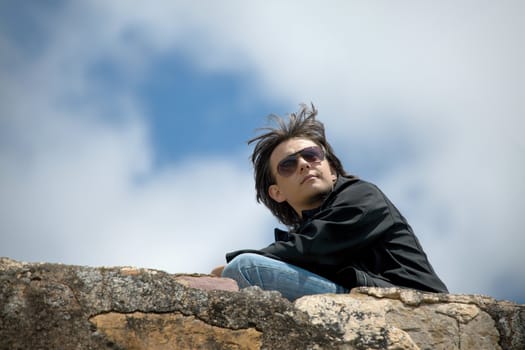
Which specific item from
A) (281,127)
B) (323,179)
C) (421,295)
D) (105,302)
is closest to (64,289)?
(105,302)

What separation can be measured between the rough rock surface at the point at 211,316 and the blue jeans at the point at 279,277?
24 centimetres

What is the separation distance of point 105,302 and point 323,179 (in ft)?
6.03

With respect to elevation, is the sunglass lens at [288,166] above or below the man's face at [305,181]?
above

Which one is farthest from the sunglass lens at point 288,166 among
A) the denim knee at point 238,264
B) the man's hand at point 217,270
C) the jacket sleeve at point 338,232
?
the denim knee at point 238,264

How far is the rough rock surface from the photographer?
2820 millimetres

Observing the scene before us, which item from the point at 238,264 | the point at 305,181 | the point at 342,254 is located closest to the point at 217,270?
the point at 238,264

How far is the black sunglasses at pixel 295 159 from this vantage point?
14.9 ft

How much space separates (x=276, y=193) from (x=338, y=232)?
1199mm

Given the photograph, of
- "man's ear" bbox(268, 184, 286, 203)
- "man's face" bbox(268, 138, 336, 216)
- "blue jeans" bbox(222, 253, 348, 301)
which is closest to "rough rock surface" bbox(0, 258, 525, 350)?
"blue jeans" bbox(222, 253, 348, 301)

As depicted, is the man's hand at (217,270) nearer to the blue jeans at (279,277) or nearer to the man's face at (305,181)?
the blue jeans at (279,277)

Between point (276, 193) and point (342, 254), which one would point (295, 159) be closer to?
point (276, 193)

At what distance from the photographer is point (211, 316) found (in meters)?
2.96

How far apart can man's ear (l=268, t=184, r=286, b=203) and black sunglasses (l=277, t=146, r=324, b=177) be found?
0.23 m

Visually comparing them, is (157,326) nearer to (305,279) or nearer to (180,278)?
(180,278)
